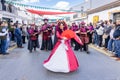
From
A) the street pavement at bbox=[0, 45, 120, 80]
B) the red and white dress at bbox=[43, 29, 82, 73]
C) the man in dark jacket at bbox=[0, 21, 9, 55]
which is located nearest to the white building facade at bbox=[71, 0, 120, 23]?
the man in dark jacket at bbox=[0, 21, 9, 55]

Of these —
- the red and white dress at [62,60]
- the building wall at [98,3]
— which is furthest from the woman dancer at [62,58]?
the building wall at [98,3]

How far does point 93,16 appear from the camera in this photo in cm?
2511

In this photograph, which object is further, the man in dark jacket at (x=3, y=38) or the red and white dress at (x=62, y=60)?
the man in dark jacket at (x=3, y=38)

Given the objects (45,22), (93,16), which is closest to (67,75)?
(45,22)

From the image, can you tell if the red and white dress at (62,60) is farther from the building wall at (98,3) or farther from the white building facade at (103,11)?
the building wall at (98,3)

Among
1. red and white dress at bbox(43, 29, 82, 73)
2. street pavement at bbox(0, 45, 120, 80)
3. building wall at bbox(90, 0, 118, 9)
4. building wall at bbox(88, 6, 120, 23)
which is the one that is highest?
building wall at bbox(90, 0, 118, 9)

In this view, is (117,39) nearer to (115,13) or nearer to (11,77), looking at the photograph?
(11,77)

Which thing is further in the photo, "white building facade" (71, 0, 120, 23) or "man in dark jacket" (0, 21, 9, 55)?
"white building facade" (71, 0, 120, 23)

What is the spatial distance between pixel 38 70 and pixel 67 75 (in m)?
1.23

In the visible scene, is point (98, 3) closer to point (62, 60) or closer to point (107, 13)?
point (107, 13)

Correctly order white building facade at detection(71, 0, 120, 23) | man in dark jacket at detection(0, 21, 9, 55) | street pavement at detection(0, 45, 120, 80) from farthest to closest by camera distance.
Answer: white building facade at detection(71, 0, 120, 23) → man in dark jacket at detection(0, 21, 9, 55) → street pavement at detection(0, 45, 120, 80)

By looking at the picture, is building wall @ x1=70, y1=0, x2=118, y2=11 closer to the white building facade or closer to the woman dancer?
the white building facade

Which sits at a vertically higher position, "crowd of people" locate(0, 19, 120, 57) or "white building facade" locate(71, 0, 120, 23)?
"white building facade" locate(71, 0, 120, 23)

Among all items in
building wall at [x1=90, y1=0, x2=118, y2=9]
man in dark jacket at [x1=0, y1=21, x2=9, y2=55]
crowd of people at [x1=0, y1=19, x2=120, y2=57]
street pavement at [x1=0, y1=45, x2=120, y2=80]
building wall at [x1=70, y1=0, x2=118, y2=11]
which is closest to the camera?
street pavement at [x1=0, y1=45, x2=120, y2=80]
